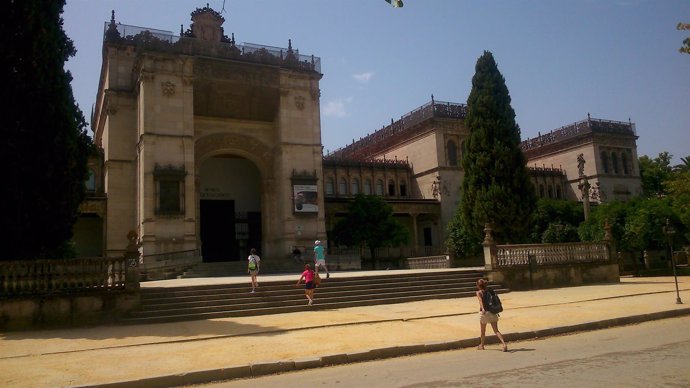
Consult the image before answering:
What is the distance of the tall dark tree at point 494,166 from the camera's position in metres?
28.7

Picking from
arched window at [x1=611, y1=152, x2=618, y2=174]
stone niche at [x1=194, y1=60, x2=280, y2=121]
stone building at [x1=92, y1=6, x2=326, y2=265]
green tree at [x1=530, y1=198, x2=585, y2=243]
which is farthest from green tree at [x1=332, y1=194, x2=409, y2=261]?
arched window at [x1=611, y1=152, x2=618, y2=174]

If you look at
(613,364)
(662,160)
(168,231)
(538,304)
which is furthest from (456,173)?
(613,364)

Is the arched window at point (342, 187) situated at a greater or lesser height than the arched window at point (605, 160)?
lesser

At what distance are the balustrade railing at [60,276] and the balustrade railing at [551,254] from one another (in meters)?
14.6

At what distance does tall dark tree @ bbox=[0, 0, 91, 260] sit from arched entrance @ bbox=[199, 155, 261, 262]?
18066 mm

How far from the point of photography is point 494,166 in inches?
1154

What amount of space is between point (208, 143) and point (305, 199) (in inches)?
289

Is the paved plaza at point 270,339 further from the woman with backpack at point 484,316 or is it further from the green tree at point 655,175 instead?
the green tree at point 655,175

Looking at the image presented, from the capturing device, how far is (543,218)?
4012 cm

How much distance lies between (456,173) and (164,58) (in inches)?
1006

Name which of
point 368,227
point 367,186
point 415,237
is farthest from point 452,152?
point 368,227

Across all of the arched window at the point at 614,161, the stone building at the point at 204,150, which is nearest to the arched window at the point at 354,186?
the stone building at the point at 204,150

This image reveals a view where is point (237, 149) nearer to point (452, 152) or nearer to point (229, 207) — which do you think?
point (229, 207)

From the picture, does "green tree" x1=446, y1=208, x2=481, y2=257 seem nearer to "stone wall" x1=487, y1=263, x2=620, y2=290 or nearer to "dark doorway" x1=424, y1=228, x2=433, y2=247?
"dark doorway" x1=424, y1=228, x2=433, y2=247
